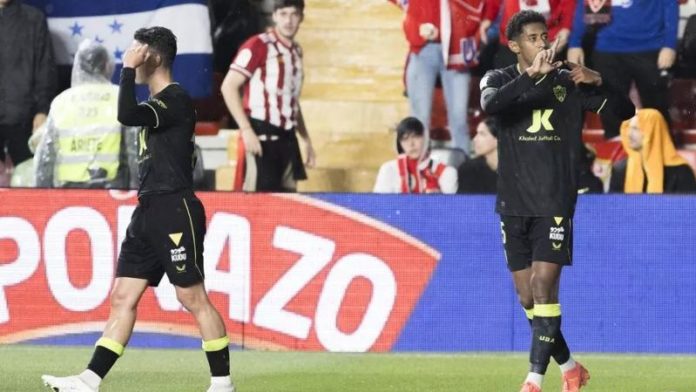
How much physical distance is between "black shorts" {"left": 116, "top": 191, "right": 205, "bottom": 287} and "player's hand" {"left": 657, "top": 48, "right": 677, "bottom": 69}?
576 centimetres

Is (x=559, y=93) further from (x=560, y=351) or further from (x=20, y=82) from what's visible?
(x=20, y=82)

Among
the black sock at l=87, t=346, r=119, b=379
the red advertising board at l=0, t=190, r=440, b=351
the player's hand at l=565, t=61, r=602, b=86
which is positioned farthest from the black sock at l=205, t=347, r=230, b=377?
the red advertising board at l=0, t=190, r=440, b=351

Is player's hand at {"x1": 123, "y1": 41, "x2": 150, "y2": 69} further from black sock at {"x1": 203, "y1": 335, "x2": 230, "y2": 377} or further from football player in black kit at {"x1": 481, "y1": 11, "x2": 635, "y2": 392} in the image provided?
football player in black kit at {"x1": 481, "y1": 11, "x2": 635, "y2": 392}

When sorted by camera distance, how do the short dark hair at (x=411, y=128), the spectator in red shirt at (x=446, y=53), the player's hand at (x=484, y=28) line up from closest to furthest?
the short dark hair at (x=411, y=128), the spectator in red shirt at (x=446, y=53), the player's hand at (x=484, y=28)

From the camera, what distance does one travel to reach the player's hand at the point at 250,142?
502 inches

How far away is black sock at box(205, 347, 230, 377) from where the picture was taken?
8602 millimetres

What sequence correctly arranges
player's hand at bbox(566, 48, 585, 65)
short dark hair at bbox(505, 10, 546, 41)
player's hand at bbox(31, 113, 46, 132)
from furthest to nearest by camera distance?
player's hand at bbox(566, 48, 585, 65) < player's hand at bbox(31, 113, 46, 132) < short dark hair at bbox(505, 10, 546, 41)

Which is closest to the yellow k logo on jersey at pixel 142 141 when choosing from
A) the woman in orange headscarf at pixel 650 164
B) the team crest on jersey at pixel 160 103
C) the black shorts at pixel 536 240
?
the team crest on jersey at pixel 160 103

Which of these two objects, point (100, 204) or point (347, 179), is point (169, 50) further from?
point (347, 179)

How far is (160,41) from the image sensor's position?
854 centimetres

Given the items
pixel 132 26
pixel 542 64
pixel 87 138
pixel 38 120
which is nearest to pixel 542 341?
pixel 542 64

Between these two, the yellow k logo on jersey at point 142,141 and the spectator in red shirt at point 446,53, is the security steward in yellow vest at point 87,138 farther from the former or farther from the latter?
the yellow k logo on jersey at point 142,141

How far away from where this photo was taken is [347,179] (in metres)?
13.5

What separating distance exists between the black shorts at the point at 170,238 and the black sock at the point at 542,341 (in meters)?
1.83
